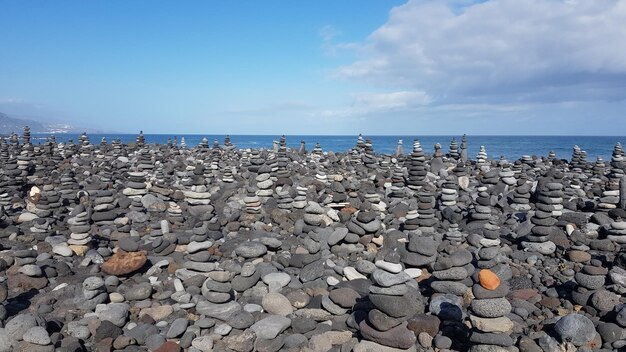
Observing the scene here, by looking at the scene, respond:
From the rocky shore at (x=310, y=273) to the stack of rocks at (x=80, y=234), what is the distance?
45 mm

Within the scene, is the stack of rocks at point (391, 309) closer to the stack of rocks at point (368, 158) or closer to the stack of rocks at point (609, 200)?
the stack of rocks at point (609, 200)

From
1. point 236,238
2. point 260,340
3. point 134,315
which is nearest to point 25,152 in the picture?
point 236,238

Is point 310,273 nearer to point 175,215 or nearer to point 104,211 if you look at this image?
point 175,215

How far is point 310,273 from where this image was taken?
10.7 meters

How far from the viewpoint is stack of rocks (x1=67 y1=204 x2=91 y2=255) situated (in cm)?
1263

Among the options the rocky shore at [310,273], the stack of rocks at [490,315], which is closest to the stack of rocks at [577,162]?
the rocky shore at [310,273]

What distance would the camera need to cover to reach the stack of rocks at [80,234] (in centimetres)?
1263

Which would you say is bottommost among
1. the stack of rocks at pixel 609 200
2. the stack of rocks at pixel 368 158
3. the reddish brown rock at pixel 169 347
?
the reddish brown rock at pixel 169 347

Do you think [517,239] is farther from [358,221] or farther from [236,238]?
[236,238]

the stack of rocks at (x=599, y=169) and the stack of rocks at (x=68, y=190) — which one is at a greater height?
the stack of rocks at (x=599, y=169)

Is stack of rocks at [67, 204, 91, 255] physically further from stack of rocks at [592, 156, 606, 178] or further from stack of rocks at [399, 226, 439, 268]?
stack of rocks at [592, 156, 606, 178]

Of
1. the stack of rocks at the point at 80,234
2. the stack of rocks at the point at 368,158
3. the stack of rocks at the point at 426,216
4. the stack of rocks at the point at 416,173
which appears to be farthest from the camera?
the stack of rocks at the point at 368,158

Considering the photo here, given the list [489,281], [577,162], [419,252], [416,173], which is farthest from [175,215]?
[577,162]

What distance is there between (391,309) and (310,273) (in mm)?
3493
